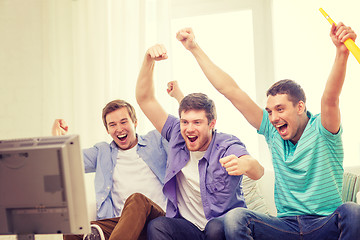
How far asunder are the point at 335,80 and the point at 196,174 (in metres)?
0.77

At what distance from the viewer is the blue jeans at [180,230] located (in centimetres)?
174

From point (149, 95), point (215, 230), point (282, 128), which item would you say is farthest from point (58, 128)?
point (282, 128)

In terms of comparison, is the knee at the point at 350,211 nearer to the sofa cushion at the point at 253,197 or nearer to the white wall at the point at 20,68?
the sofa cushion at the point at 253,197

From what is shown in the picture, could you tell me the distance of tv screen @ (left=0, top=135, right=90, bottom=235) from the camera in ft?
4.13

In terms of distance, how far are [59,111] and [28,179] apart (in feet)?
7.61

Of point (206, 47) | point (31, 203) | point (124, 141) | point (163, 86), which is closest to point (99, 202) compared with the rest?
point (124, 141)

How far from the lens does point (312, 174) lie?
1.81m

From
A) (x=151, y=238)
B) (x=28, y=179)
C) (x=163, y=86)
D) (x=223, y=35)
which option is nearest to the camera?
(x=28, y=179)

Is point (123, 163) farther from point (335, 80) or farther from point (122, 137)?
point (335, 80)

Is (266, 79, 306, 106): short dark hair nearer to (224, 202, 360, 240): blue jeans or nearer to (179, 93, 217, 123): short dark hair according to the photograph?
(179, 93, 217, 123): short dark hair

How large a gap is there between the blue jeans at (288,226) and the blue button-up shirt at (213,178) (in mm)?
219

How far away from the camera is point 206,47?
11.4ft

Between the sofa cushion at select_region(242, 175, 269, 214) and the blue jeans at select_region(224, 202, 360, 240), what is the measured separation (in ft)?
2.58

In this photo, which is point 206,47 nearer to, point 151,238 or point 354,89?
point 354,89
